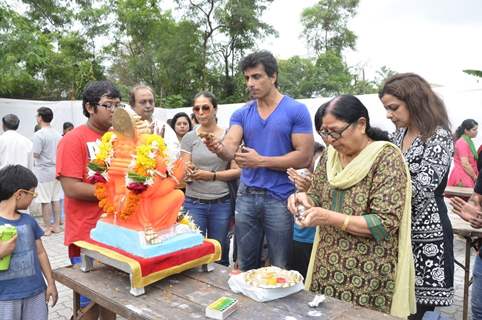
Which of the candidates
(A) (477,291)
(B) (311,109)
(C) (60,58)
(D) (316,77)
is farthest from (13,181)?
(D) (316,77)

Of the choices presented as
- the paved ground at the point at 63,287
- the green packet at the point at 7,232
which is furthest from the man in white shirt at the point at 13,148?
the green packet at the point at 7,232

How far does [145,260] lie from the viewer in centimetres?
191

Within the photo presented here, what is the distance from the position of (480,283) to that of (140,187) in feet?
5.88

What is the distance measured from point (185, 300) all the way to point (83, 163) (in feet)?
3.61

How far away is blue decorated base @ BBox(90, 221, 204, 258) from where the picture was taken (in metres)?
1.97

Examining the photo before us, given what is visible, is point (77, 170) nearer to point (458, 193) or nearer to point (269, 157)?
point (269, 157)

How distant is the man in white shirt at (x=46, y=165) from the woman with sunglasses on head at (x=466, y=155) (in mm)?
6174

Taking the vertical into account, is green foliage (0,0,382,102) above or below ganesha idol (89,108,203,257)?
above

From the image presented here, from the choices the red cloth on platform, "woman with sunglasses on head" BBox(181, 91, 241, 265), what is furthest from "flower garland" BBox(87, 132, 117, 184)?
"woman with sunglasses on head" BBox(181, 91, 241, 265)

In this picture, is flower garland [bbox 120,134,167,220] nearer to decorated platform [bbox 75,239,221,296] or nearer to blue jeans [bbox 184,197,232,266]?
decorated platform [bbox 75,239,221,296]

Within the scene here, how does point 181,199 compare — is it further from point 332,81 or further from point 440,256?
point 332,81

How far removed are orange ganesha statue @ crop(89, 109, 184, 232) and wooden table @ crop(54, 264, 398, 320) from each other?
286mm

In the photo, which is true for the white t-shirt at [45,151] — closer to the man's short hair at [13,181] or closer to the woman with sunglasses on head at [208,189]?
the woman with sunglasses on head at [208,189]

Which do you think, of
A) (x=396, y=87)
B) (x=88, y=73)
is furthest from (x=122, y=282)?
(x=88, y=73)
